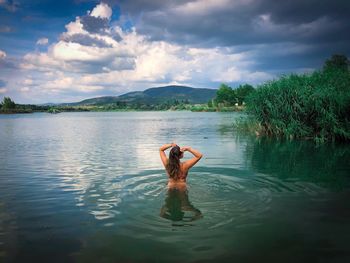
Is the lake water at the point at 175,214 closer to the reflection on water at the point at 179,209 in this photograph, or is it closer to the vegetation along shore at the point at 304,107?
the reflection on water at the point at 179,209

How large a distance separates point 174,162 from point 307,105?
19219mm

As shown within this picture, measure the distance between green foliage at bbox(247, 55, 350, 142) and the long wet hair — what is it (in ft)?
58.7

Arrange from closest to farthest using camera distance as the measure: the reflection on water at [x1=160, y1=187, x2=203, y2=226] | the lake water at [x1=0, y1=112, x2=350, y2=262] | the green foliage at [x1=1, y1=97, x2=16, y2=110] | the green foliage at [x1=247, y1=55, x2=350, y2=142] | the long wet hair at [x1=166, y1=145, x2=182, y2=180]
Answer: the lake water at [x1=0, y1=112, x2=350, y2=262]
the reflection on water at [x1=160, y1=187, x2=203, y2=226]
the long wet hair at [x1=166, y1=145, x2=182, y2=180]
the green foliage at [x1=247, y1=55, x2=350, y2=142]
the green foliage at [x1=1, y1=97, x2=16, y2=110]

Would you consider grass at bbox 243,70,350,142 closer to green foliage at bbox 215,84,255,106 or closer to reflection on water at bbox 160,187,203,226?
reflection on water at bbox 160,187,203,226

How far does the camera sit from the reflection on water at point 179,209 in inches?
331

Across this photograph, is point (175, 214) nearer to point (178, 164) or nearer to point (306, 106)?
point (178, 164)

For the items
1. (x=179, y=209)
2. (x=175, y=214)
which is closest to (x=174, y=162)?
(x=179, y=209)

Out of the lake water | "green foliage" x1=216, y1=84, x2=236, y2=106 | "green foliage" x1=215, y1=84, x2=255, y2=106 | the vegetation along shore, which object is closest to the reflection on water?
the lake water

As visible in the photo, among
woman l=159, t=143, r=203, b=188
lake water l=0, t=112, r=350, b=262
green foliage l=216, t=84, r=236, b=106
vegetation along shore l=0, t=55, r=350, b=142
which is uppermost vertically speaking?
green foliage l=216, t=84, r=236, b=106

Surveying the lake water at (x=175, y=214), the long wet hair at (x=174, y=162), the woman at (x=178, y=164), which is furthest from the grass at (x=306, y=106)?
the long wet hair at (x=174, y=162)

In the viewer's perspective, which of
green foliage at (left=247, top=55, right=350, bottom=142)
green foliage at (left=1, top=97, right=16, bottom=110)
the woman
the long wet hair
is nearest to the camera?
the long wet hair

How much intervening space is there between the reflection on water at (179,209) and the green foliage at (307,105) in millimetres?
18237

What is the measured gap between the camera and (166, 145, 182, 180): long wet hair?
33.6ft

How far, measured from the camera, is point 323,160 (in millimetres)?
18266
